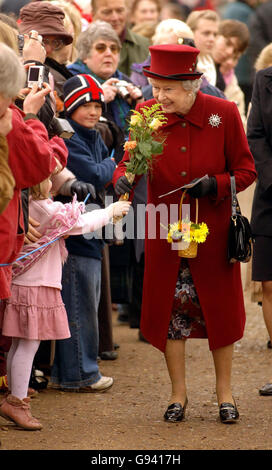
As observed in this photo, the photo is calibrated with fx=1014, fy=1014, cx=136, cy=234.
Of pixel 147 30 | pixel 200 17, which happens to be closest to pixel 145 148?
pixel 200 17

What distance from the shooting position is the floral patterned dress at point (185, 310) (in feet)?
18.9

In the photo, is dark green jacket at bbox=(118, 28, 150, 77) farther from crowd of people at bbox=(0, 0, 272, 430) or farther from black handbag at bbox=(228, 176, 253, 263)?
black handbag at bbox=(228, 176, 253, 263)

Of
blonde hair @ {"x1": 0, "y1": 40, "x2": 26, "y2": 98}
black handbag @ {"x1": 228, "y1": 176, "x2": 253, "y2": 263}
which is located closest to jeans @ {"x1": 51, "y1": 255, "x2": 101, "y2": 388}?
black handbag @ {"x1": 228, "y1": 176, "x2": 253, "y2": 263}

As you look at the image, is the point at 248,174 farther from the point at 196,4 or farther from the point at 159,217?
the point at 196,4

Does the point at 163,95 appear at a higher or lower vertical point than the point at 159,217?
higher

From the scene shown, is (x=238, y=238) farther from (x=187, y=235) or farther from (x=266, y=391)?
(x=266, y=391)

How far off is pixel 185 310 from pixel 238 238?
1.73 feet

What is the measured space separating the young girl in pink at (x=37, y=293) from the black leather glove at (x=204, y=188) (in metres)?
0.37

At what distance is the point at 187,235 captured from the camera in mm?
5574

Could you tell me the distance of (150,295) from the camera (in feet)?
19.1

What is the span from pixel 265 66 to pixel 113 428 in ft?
9.65

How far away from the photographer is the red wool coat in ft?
18.7

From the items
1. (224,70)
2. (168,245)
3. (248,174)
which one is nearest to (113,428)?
(168,245)

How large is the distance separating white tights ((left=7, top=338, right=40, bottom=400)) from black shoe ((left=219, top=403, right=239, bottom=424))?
1.11 metres
